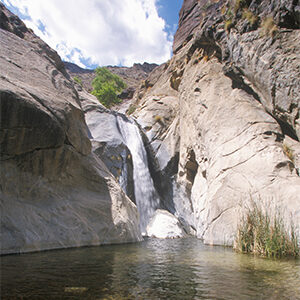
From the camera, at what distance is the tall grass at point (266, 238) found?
22.5ft

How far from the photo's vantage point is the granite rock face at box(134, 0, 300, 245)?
35.6 feet

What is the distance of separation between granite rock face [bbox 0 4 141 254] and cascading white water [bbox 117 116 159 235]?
5.84m

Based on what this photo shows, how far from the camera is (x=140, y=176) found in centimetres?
1964

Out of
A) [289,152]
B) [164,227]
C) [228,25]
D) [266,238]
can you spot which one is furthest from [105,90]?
[266,238]

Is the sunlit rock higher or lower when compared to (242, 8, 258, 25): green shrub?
lower

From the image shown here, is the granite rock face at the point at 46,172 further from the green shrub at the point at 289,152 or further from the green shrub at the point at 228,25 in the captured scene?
the green shrub at the point at 228,25

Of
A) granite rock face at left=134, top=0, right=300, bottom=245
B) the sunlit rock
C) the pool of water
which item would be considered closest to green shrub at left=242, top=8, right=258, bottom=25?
granite rock face at left=134, top=0, right=300, bottom=245

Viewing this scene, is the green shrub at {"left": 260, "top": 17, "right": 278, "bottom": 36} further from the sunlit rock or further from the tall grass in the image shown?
the sunlit rock

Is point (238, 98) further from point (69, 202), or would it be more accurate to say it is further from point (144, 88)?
point (144, 88)

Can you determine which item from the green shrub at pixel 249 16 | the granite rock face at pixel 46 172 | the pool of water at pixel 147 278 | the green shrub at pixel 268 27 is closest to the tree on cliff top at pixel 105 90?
the granite rock face at pixel 46 172

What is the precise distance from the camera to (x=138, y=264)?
6078mm

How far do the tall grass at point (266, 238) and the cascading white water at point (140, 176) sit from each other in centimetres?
944

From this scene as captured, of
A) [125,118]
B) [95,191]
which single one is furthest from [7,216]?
[125,118]

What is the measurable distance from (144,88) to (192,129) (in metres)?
18.6
